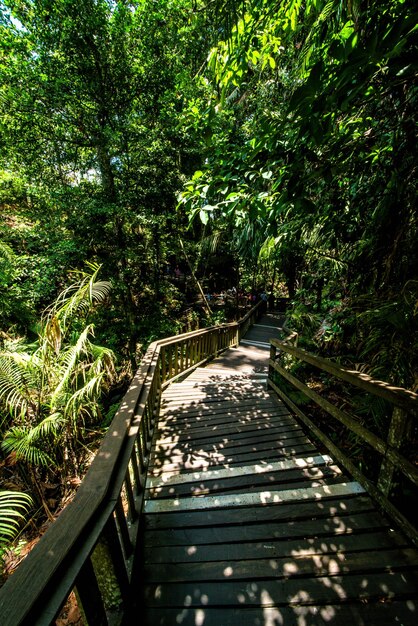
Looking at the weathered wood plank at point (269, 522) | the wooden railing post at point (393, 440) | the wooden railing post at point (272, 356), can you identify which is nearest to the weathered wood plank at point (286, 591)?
the weathered wood plank at point (269, 522)

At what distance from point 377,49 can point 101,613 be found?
2.45 metres

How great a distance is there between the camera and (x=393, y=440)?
1819 millimetres

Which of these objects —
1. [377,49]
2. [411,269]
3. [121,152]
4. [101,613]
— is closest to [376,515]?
[101,613]

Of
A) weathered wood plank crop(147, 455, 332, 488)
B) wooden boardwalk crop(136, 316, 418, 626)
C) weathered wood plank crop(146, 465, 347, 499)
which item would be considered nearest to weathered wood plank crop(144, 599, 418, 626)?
wooden boardwalk crop(136, 316, 418, 626)

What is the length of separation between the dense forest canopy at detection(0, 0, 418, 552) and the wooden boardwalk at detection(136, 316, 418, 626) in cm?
142

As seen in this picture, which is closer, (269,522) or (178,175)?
(269,522)

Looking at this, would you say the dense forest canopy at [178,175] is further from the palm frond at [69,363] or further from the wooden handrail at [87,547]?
the wooden handrail at [87,547]

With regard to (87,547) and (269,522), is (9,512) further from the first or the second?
(269,522)

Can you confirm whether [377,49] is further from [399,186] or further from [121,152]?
[121,152]

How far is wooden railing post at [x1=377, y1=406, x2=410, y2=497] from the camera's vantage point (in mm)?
1757

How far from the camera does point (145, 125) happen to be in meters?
7.32

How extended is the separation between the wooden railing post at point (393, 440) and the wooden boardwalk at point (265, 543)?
211 millimetres

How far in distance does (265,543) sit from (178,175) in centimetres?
857

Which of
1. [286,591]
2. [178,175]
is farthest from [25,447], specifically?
[178,175]
